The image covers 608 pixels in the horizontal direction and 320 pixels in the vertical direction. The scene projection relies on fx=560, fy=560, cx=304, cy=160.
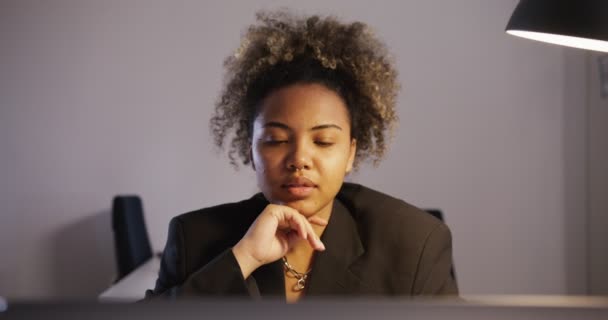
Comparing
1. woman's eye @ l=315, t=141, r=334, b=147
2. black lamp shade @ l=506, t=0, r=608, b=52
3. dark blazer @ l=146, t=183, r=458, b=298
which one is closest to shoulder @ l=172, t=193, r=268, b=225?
dark blazer @ l=146, t=183, r=458, b=298

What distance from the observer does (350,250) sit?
57 cm

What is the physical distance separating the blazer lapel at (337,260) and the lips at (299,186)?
68 mm

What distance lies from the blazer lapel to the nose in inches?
4.3

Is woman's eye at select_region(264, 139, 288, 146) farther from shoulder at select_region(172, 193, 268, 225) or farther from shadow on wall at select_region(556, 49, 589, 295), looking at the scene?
shadow on wall at select_region(556, 49, 589, 295)

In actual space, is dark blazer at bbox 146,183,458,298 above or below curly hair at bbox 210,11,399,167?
below

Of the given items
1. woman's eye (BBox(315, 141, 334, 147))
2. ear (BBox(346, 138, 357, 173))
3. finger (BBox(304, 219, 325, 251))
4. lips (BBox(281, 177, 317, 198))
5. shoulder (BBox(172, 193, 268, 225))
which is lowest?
finger (BBox(304, 219, 325, 251))

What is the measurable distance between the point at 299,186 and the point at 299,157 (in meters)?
0.04

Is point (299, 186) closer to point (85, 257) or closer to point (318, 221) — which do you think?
point (318, 221)

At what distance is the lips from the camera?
0.52m

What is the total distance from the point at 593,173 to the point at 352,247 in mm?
340

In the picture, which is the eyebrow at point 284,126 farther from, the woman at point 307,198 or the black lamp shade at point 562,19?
the black lamp shade at point 562,19

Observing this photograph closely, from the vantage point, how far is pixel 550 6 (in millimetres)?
658

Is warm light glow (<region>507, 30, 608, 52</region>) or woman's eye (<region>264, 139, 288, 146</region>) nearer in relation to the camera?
woman's eye (<region>264, 139, 288, 146</region>)

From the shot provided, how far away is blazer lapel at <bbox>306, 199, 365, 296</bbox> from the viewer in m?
0.56
